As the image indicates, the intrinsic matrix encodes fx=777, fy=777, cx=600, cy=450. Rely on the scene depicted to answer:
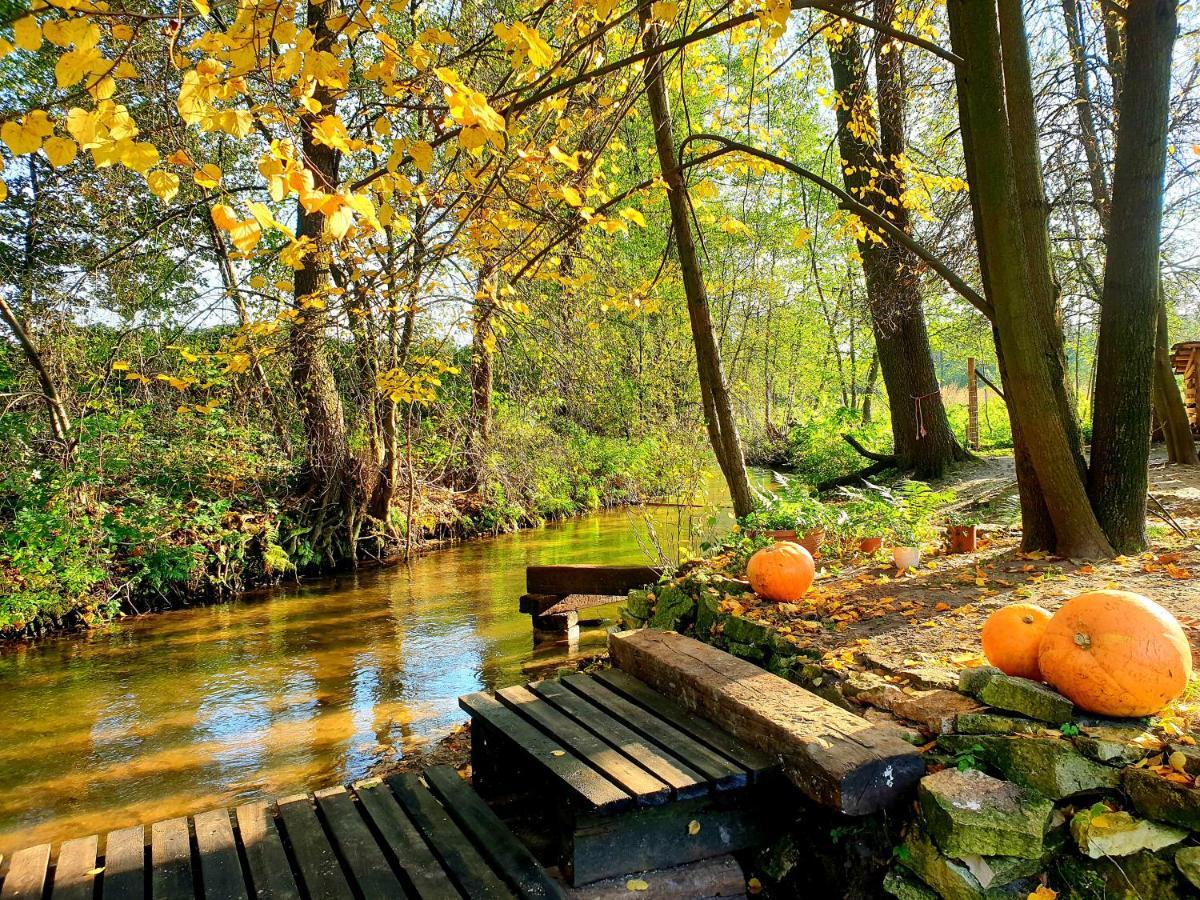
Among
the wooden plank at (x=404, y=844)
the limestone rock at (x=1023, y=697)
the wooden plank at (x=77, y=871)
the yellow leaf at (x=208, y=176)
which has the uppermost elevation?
the yellow leaf at (x=208, y=176)

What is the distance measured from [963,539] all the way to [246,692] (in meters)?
5.91

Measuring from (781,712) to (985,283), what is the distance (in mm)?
3281

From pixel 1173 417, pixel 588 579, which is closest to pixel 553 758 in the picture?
pixel 588 579

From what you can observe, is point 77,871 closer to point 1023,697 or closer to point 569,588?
point 1023,697

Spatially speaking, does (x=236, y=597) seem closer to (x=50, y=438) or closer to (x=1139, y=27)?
(x=50, y=438)

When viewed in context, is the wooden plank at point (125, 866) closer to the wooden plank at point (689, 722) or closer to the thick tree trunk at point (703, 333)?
the wooden plank at point (689, 722)

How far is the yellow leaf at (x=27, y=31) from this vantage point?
214cm

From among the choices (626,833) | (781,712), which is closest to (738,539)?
(781,712)

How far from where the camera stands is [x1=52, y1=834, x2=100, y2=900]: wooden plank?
8.61 feet

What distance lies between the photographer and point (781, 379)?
1057 inches

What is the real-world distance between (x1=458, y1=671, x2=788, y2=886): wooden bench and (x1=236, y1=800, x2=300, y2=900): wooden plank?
3.08 feet

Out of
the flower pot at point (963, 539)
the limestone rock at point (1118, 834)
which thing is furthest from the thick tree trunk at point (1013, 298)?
the limestone rock at point (1118, 834)

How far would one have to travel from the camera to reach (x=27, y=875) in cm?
279

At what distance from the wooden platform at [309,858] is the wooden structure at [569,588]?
4.11 m
